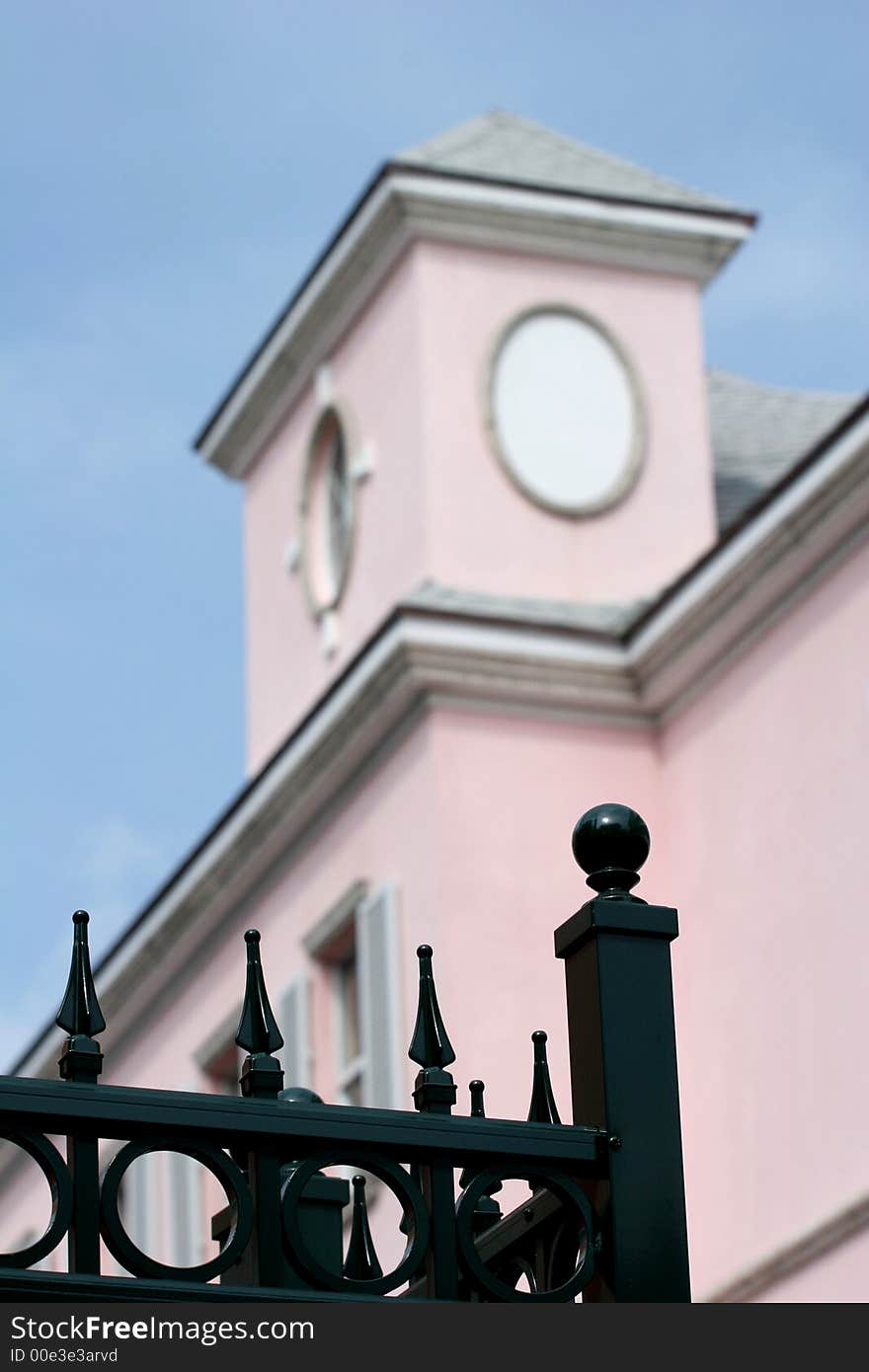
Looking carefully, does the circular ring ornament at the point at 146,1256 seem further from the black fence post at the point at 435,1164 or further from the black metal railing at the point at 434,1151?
Answer: the black fence post at the point at 435,1164

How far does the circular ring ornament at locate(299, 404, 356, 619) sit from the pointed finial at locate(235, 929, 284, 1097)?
14.1m

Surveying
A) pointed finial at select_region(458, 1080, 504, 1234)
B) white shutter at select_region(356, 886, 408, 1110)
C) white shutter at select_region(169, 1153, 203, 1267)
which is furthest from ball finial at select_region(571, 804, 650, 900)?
white shutter at select_region(169, 1153, 203, 1267)

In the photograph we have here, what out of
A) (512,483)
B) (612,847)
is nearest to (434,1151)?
(612,847)

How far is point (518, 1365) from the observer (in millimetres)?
2891

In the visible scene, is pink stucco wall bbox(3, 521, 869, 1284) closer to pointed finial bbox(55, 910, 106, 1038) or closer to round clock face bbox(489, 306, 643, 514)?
round clock face bbox(489, 306, 643, 514)

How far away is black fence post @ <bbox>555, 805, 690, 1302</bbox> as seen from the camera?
3.16 meters

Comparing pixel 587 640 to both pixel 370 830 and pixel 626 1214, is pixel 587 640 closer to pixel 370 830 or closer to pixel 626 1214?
pixel 370 830

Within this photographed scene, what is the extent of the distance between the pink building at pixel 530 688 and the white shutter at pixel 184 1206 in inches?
1.4

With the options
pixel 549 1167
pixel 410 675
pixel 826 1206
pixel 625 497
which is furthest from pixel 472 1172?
pixel 625 497

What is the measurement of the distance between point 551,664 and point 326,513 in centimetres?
331

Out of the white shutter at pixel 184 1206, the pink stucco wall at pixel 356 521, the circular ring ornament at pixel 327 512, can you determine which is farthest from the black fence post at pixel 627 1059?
the white shutter at pixel 184 1206

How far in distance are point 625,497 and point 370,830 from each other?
110 inches

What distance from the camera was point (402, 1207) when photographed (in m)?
3.12

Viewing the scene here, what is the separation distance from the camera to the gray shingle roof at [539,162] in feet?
55.2
